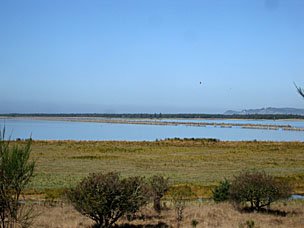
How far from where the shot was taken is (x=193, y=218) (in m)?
13.9

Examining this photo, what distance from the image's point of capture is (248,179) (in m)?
15.9

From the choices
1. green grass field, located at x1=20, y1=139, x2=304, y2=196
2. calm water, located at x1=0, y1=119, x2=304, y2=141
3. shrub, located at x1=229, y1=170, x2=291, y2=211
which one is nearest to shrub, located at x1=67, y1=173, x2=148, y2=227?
shrub, located at x1=229, y1=170, x2=291, y2=211

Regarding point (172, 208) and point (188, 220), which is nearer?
point (188, 220)

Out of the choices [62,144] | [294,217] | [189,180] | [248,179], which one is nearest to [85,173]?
[189,180]

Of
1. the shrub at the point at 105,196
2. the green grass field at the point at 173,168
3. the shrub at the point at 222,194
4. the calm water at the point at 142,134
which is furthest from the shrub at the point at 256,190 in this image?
the calm water at the point at 142,134

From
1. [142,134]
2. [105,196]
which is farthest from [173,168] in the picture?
[142,134]

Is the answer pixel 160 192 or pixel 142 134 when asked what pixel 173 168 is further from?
pixel 142 134

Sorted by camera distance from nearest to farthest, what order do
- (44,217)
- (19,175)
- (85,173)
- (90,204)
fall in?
(19,175) < (90,204) < (44,217) < (85,173)

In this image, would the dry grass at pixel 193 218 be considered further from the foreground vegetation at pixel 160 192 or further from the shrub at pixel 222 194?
the shrub at pixel 222 194

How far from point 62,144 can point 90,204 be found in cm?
4588

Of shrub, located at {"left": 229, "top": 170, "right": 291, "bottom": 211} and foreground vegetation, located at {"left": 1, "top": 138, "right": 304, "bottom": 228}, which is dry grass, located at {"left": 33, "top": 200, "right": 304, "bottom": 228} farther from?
shrub, located at {"left": 229, "top": 170, "right": 291, "bottom": 211}

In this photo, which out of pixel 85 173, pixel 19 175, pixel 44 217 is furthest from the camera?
pixel 85 173

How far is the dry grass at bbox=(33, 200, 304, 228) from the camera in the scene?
1295 cm

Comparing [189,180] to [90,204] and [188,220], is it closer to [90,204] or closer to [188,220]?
[188,220]
